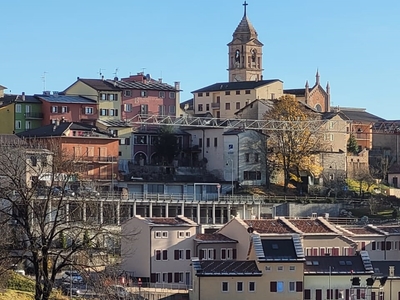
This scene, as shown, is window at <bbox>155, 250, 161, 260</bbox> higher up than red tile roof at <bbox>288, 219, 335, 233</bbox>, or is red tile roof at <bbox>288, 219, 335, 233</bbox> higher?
red tile roof at <bbox>288, 219, 335, 233</bbox>

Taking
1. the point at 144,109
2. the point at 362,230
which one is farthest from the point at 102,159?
the point at 362,230

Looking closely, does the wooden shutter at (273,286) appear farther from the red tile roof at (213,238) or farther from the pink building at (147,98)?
the pink building at (147,98)

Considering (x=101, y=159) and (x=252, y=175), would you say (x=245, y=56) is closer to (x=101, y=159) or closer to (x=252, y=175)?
(x=252, y=175)

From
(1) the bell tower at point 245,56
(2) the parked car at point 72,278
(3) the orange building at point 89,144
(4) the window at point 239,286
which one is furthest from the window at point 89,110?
(4) the window at point 239,286

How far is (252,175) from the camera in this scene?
91.4m

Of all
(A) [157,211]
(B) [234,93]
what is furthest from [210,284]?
(B) [234,93]

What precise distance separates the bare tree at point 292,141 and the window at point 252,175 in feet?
6.26

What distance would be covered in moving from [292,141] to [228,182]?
687 centimetres

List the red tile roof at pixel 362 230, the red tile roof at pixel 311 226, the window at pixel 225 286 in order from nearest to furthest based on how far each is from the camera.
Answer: the window at pixel 225 286 < the red tile roof at pixel 311 226 < the red tile roof at pixel 362 230

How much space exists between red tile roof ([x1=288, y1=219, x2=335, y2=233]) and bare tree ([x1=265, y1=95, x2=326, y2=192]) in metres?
22.5

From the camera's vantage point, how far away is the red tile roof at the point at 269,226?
2501 inches

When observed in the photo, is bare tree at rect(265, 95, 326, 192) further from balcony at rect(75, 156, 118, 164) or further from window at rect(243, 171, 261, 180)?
balcony at rect(75, 156, 118, 164)

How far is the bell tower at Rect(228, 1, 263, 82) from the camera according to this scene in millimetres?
124625

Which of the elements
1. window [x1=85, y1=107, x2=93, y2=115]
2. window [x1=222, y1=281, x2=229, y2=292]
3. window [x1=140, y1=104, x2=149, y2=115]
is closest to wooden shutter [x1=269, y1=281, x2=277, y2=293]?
window [x1=222, y1=281, x2=229, y2=292]
